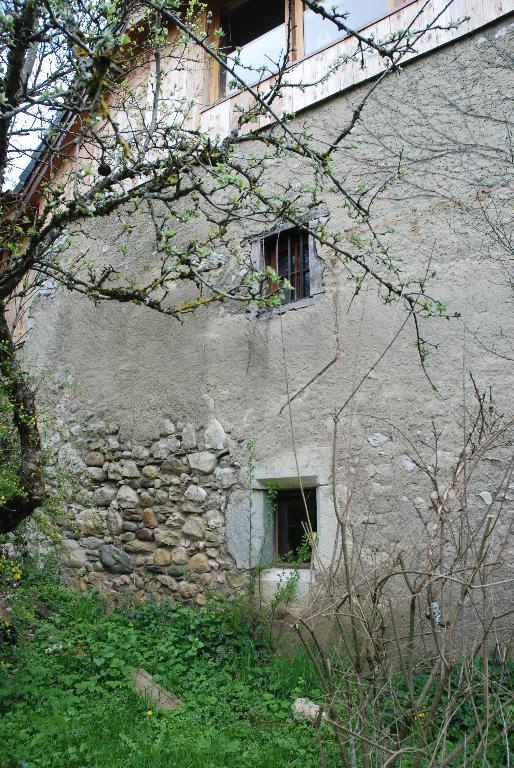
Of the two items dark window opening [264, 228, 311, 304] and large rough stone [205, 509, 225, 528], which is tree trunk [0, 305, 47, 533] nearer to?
large rough stone [205, 509, 225, 528]

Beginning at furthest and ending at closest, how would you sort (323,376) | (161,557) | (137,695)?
(161,557) → (323,376) → (137,695)

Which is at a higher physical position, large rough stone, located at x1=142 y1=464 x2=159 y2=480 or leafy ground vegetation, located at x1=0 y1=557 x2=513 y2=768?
large rough stone, located at x1=142 y1=464 x2=159 y2=480

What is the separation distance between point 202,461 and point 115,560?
1123 millimetres

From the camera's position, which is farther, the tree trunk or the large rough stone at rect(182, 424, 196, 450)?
the large rough stone at rect(182, 424, 196, 450)

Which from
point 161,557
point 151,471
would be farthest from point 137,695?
point 151,471

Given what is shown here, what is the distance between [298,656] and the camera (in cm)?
392

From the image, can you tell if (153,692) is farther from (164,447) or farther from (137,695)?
(164,447)

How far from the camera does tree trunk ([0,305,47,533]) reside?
12.0ft

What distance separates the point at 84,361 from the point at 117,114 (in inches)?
98.9

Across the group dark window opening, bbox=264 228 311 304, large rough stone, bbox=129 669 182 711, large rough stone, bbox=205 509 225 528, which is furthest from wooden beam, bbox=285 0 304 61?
large rough stone, bbox=129 669 182 711

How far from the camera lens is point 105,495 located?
5.39 metres

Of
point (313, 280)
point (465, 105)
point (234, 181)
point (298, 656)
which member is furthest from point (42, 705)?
point (465, 105)

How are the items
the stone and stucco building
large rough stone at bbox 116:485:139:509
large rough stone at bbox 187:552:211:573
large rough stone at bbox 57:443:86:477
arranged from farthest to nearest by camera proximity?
large rough stone at bbox 57:443:86:477 → large rough stone at bbox 116:485:139:509 → large rough stone at bbox 187:552:211:573 → the stone and stucco building

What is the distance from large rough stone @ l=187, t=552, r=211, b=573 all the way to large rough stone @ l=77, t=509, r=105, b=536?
998 mm
